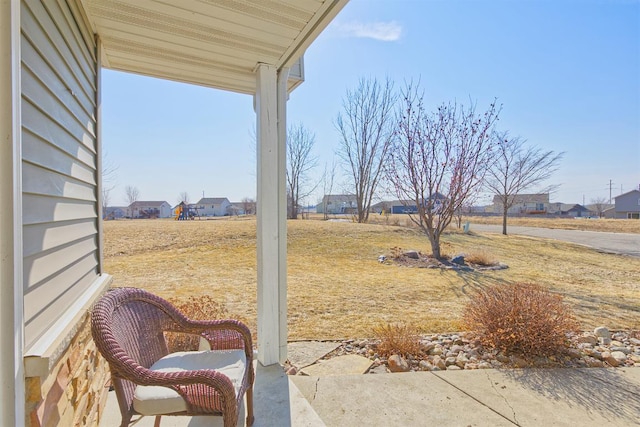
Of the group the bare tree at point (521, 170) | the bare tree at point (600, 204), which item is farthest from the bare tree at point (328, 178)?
the bare tree at point (600, 204)

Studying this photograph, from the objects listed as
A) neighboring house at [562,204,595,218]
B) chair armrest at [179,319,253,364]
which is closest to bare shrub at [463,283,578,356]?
chair armrest at [179,319,253,364]

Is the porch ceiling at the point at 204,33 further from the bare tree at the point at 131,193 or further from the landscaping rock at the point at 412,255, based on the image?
the bare tree at the point at 131,193

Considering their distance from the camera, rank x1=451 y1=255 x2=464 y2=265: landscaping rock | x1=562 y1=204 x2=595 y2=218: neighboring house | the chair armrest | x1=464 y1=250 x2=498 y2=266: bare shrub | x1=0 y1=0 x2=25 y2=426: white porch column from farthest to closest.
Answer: x1=562 y1=204 x2=595 y2=218: neighboring house
x1=451 y1=255 x2=464 y2=265: landscaping rock
x1=464 y1=250 x2=498 y2=266: bare shrub
the chair armrest
x1=0 y1=0 x2=25 y2=426: white porch column

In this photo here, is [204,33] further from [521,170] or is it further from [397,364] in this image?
[521,170]

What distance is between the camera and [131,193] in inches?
1162

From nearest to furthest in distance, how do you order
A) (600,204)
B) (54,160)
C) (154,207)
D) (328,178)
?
(54,160) < (328,178) < (600,204) < (154,207)

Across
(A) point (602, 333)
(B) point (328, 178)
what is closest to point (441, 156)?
(A) point (602, 333)

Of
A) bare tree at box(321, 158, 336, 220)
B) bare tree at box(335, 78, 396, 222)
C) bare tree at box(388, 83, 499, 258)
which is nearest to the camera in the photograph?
bare tree at box(388, 83, 499, 258)

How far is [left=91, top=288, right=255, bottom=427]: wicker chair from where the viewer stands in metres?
1.34

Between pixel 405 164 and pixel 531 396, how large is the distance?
20.3ft

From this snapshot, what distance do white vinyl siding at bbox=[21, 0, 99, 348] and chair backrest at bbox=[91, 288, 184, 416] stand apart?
168 mm

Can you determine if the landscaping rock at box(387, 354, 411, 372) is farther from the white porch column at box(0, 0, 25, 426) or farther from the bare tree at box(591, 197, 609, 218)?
the bare tree at box(591, 197, 609, 218)

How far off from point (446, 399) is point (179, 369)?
1.70m

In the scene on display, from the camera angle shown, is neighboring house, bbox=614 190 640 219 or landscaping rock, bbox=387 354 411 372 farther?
neighboring house, bbox=614 190 640 219
